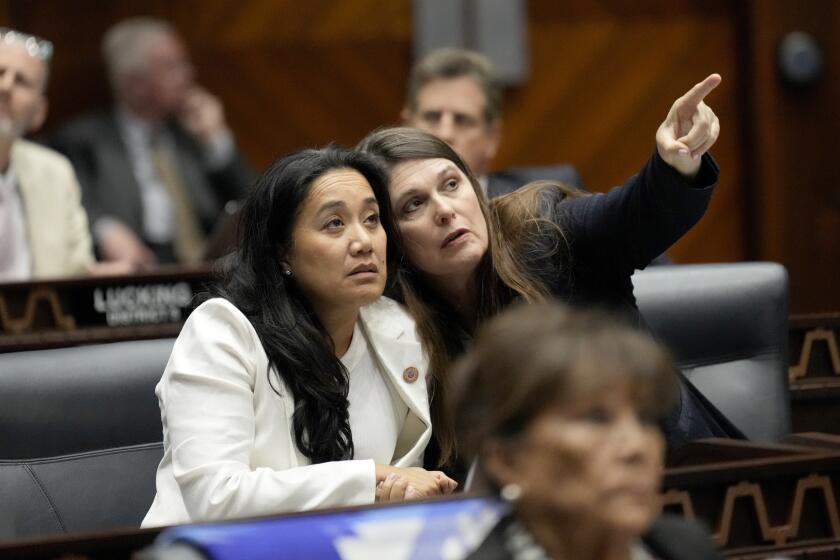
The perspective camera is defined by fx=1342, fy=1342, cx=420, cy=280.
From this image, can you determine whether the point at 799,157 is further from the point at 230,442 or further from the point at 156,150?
the point at 230,442

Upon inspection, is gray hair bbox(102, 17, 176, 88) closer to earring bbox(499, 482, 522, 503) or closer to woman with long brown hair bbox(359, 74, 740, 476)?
woman with long brown hair bbox(359, 74, 740, 476)

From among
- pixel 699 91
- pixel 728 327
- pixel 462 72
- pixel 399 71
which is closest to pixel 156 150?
pixel 399 71

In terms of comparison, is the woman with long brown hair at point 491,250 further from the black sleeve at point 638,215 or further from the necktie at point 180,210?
the necktie at point 180,210

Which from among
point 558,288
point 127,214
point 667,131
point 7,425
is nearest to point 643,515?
point 667,131

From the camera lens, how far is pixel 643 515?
119cm

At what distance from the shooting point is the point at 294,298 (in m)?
2.40

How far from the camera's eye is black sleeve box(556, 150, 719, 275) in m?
2.26

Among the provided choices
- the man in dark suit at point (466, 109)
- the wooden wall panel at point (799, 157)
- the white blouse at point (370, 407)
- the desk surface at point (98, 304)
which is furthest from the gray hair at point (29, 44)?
the wooden wall panel at point (799, 157)

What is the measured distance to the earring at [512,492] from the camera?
124 cm

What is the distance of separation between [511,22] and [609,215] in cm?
305

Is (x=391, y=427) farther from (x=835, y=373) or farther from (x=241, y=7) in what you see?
(x=241, y=7)

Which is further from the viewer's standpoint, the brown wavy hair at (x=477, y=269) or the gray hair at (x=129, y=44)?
the gray hair at (x=129, y=44)

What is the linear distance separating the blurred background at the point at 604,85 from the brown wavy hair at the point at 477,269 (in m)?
2.79

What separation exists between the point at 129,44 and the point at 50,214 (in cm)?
133
